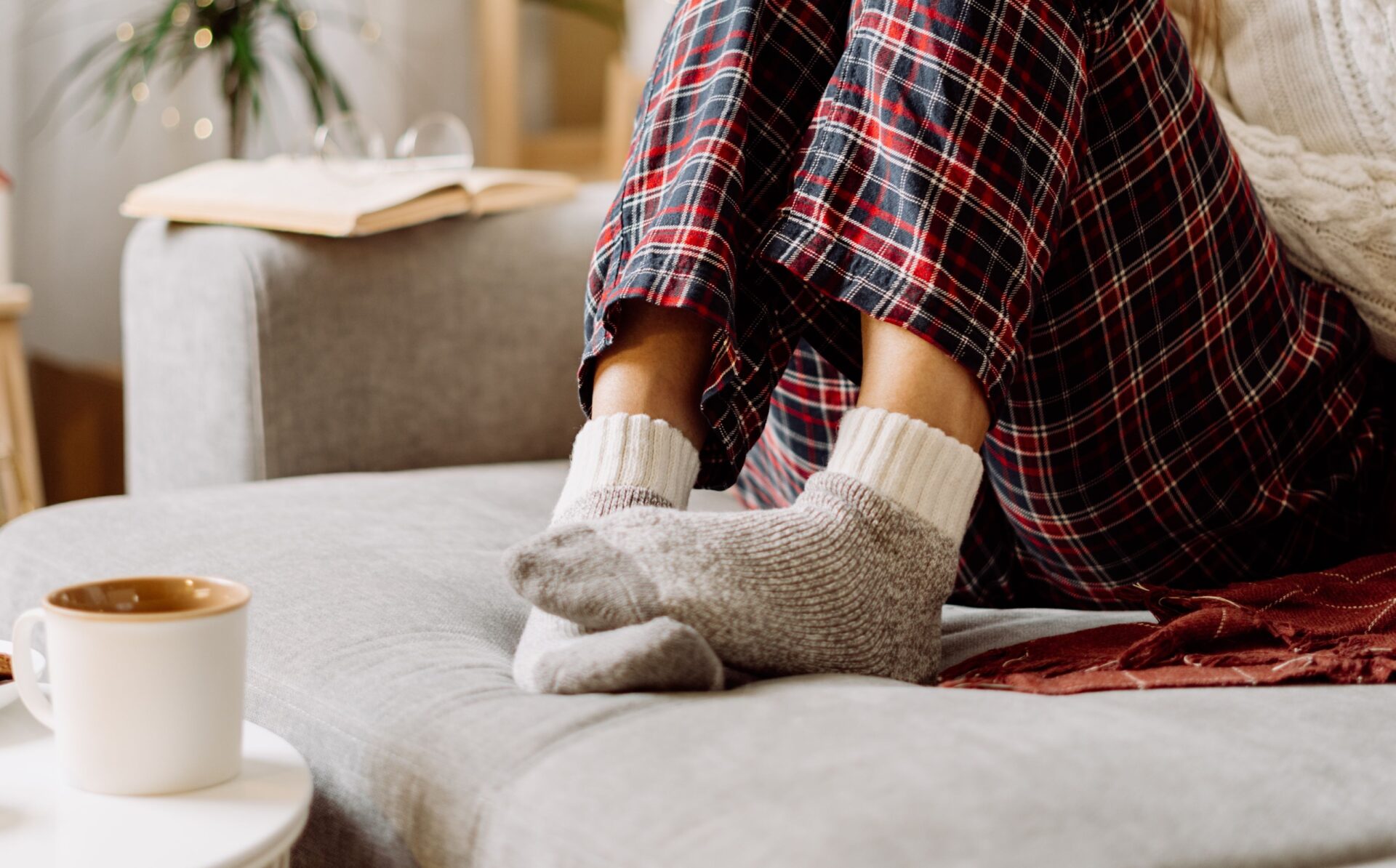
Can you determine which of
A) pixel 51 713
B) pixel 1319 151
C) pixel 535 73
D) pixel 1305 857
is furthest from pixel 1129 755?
pixel 535 73

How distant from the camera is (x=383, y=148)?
52.6 inches

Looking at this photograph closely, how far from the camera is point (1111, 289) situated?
2.35 ft

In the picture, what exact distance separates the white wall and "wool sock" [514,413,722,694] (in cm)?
156

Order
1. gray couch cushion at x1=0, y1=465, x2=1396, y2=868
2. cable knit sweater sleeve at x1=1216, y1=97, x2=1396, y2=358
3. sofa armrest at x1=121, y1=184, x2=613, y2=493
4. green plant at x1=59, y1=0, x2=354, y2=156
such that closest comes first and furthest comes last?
gray couch cushion at x1=0, y1=465, x2=1396, y2=868 → cable knit sweater sleeve at x1=1216, y1=97, x2=1396, y2=358 → sofa armrest at x1=121, y1=184, x2=613, y2=493 → green plant at x1=59, y1=0, x2=354, y2=156

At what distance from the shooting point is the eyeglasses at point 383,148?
1296 mm

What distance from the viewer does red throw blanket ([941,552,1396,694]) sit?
60 cm

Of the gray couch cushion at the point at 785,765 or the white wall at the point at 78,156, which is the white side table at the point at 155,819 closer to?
the gray couch cushion at the point at 785,765

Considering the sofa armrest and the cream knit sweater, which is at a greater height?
the cream knit sweater

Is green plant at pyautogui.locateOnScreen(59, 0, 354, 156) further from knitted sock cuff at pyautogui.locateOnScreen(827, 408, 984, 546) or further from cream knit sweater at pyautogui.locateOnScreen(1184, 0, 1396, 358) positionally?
knitted sock cuff at pyautogui.locateOnScreen(827, 408, 984, 546)

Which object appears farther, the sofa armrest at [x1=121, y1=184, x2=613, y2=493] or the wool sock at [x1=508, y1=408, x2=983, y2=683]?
the sofa armrest at [x1=121, y1=184, x2=613, y2=493]

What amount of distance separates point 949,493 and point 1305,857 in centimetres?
22

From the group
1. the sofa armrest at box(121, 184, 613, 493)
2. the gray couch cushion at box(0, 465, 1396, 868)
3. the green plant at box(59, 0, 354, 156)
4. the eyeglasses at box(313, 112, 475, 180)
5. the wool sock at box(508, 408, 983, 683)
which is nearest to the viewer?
the gray couch cushion at box(0, 465, 1396, 868)

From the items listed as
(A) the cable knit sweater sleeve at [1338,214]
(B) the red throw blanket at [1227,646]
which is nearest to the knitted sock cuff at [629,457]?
(B) the red throw blanket at [1227,646]

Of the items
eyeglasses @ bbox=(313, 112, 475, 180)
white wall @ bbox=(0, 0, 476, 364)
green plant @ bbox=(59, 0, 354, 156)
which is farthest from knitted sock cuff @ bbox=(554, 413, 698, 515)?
white wall @ bbox=(0, 0, 476, 364)
